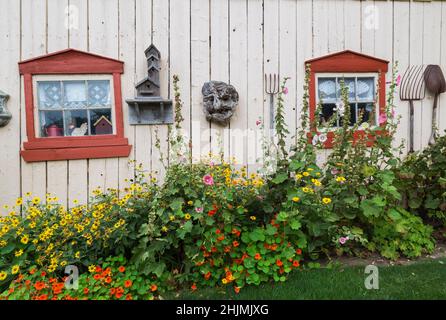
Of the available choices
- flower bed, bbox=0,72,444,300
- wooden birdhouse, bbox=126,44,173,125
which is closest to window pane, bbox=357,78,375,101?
flower bed, bbox=0,72,444,300

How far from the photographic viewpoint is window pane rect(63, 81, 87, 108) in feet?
11.4

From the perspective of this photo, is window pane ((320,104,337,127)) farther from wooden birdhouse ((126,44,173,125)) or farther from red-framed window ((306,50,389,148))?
wooden birdhouse ((126,44,173,125))

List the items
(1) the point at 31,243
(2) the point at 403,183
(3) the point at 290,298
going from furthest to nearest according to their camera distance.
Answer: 1. (2) the point at 403,183
2. (1) the point at 31,243
3. (3) the point at 290,298

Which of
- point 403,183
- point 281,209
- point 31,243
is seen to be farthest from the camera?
point 403,183

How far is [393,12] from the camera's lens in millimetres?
3951

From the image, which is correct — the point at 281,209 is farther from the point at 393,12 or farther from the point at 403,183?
the point at 393,12

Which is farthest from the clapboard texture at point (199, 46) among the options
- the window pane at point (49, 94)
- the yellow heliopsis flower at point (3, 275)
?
the yellow heliopsis flower at point (3, 275)

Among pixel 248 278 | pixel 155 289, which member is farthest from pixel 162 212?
pixel 248 278

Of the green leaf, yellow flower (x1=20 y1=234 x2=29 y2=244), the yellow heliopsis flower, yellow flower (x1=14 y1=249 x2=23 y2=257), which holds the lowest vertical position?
the yellow heliopsis flower

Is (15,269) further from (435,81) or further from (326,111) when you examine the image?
(435,81)

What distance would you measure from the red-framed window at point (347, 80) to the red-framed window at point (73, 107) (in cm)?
254

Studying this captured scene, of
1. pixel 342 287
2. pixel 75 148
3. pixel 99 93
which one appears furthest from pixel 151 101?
pixel 342 287

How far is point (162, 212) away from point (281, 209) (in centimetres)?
109

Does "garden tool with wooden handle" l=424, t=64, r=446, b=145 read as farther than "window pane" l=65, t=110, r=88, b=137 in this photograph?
Yes
